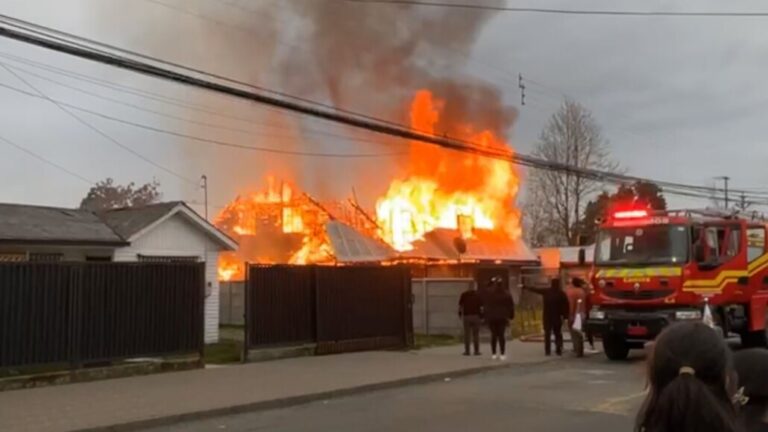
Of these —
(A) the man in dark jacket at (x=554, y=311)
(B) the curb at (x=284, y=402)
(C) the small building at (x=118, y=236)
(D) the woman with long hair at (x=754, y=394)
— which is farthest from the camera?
(C) the small building at (x=118, y=236)

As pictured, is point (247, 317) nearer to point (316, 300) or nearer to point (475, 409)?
point (316, 300)

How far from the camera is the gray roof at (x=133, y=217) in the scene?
21.6m

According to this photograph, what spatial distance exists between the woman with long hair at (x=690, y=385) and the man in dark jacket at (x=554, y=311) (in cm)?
1653

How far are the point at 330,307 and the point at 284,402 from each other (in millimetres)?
6861

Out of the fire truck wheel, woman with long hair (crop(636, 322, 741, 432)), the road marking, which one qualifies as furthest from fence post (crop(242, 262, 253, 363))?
woman with long hair (crop(636, 322, 741, 432))

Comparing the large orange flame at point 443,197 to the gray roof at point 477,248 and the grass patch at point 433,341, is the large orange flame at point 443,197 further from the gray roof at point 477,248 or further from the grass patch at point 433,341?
the grass patch at point 433,341

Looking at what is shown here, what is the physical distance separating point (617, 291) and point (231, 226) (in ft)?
99.1

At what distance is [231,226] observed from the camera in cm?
4506

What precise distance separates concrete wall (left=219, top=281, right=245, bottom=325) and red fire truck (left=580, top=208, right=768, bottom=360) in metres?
14.7

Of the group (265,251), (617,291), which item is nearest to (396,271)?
(617,291)

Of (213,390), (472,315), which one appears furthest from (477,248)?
(213,390)

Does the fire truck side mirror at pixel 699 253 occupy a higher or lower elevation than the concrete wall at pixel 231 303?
higher

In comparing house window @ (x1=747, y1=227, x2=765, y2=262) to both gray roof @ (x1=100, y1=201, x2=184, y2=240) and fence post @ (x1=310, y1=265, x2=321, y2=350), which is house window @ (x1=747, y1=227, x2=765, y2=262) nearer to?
fence post @ (x1=310, y1=265, x2=321, y2=350)

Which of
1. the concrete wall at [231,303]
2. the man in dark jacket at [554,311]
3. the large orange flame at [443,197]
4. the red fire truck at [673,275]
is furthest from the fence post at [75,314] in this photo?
the large orange flame at [443,197]
